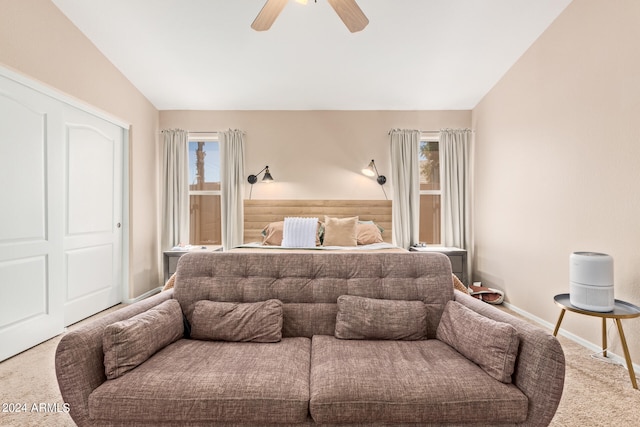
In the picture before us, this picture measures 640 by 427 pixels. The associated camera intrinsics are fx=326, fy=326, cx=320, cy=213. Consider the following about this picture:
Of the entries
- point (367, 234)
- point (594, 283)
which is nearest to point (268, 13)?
point (367, 234)

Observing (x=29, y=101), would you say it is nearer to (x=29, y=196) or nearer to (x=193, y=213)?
(x=29, y=196)

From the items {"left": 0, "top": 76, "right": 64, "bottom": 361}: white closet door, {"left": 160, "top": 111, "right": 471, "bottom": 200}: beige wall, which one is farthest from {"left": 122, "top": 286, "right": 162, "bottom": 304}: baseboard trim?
{"left": 160, "top": 111, "right": 471, "bottom": 200}: beige wall

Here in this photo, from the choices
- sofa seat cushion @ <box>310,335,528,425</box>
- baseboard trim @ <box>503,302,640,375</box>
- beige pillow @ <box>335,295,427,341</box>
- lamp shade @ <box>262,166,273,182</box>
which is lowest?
baseboard trim @ <box>503,302,640,375</box>

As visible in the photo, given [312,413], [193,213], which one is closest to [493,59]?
[312,413]

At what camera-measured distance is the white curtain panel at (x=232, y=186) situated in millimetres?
4633

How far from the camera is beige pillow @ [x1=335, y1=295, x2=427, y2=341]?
5.77 ft

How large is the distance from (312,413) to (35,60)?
340 centimetres

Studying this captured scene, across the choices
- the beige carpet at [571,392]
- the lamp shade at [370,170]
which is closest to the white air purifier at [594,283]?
the beige carpet at [571,392]

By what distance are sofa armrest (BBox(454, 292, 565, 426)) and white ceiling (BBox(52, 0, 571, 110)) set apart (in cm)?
282

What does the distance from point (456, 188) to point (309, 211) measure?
210 centimetres

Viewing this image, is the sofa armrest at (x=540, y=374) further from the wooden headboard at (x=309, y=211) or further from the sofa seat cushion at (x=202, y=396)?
the wooden headboard at (x=309, y=211)

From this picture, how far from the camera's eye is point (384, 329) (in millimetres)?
1758

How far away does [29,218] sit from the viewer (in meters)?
2.67

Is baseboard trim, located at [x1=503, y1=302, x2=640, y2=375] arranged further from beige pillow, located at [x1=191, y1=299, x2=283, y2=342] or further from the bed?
beige pillow, located at [x1=191, y1=299, x2=283, y2=342]
